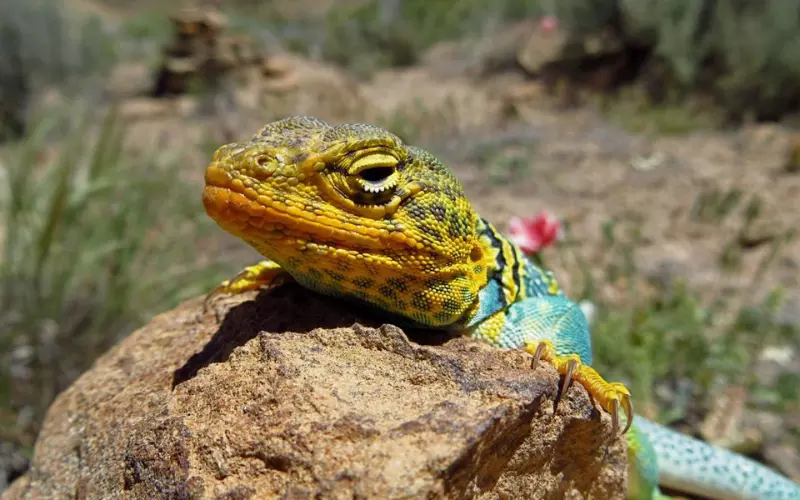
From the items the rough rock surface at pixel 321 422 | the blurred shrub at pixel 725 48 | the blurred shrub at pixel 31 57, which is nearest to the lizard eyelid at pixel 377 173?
the rough rock surface at pixel 321 422

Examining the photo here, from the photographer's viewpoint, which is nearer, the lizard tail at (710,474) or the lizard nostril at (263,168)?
the lizard nostril at (263,168)

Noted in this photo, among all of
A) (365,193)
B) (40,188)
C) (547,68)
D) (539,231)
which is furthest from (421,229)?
(547,68)

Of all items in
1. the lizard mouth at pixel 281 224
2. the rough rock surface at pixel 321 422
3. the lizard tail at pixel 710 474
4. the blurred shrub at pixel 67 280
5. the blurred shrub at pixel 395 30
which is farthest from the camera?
the blurred shrub at pixel 395 30

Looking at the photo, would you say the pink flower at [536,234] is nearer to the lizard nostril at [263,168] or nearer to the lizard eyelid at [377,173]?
the lizard eyelid at [377,173]

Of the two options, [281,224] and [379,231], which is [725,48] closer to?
[379,231]

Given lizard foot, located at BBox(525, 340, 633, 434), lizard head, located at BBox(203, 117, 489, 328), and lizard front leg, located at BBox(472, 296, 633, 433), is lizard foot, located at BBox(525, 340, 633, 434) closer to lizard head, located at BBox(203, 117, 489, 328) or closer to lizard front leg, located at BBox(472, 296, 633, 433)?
lizard front leg, located at BBox(472, 296, 633, 433)

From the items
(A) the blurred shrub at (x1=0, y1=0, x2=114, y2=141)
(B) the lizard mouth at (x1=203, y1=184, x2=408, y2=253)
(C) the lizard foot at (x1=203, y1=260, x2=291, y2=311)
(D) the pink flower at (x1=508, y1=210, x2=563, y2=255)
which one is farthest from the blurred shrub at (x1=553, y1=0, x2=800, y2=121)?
(A) the blurred shrub at (x1=0, y1=0, x2=114, y2=141)

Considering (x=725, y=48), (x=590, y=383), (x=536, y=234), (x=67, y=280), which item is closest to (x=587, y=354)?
(x=590, y=383)

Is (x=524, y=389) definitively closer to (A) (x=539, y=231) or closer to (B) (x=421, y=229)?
(B) (x=421, y=229)
